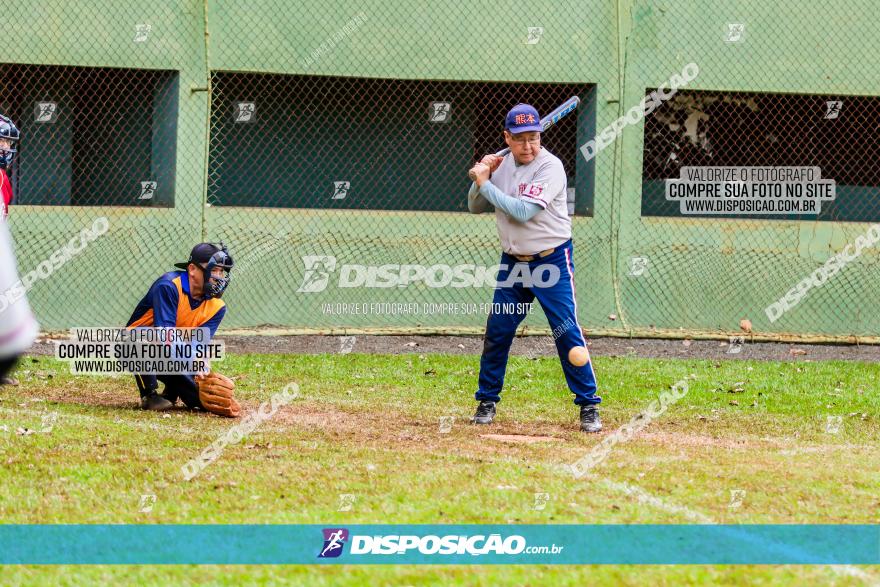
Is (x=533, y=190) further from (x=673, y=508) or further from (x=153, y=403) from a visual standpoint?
(x=153, y=403)

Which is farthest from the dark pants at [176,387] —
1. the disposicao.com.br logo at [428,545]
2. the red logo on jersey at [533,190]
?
the disposicao.com.br logo at [428,545]

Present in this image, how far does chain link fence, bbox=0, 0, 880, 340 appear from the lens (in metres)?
13.7

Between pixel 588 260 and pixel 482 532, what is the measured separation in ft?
31.8

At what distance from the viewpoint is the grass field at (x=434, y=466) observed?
4586 mm

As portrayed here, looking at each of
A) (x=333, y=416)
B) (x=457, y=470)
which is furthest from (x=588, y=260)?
(x=457, y=470)

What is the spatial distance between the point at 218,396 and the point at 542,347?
19.5 feet

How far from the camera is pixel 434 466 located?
21.3 feet

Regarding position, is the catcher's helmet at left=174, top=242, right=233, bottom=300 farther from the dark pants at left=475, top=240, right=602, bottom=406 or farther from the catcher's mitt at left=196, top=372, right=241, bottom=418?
the dark pants at left=475, top=240, right=602, bottom=406

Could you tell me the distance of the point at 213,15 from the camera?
13820mm

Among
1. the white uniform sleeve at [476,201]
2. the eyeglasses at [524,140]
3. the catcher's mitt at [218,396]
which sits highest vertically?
the eyeglasses at [524,140]

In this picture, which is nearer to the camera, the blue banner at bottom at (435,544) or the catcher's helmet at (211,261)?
the blue banner at bottom at (435,544)

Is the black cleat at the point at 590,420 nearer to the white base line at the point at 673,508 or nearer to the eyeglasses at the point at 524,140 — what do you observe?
the white base line at the point at 673,508

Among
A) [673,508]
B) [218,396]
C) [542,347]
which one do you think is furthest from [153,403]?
[542,347]

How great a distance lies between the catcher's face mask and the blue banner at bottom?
3.49 m
